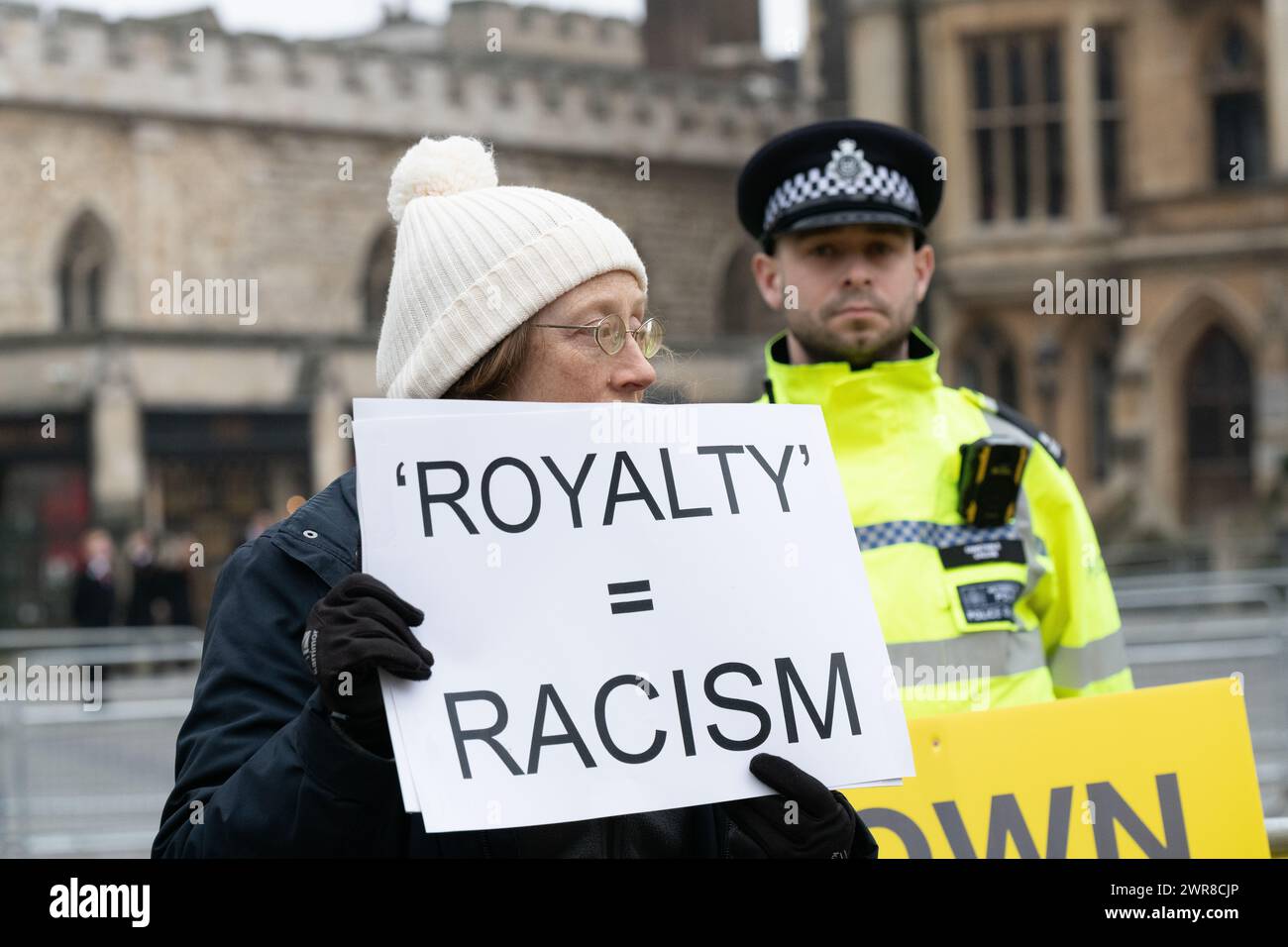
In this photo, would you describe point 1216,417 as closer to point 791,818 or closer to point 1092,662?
point 1092,662

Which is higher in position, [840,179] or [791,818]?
[840,179]

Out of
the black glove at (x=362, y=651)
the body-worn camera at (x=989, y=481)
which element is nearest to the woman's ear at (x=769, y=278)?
the body-worn camera at (x=989, y=481)

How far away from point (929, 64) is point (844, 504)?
26.1m

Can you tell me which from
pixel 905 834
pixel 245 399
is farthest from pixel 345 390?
pixel 905 834

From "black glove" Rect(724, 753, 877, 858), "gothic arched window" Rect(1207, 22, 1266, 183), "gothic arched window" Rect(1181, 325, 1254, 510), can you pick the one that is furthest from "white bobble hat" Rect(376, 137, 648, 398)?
"gothic arched window" Rect(1207, 22, 1266, 183)

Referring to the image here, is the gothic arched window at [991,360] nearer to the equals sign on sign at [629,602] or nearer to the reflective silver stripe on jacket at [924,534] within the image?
the reflective silver stripe on jacket at [924,534]

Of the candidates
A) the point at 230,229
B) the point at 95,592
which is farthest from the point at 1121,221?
the point at 95,592

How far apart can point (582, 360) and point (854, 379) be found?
1420 millimetres

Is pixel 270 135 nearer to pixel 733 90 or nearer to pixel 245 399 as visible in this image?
pixel 245 399

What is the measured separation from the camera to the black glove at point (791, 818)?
89.6 inches

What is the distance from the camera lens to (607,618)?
2.39m

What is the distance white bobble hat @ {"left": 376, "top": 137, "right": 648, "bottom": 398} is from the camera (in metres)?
2.51

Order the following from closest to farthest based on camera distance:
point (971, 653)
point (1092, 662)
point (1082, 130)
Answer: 1. point (971, 653)
2. point (1092, 662)
3. point (1082, 130)

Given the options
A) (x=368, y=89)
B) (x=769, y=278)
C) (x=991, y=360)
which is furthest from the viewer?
(x=368, y=89)
